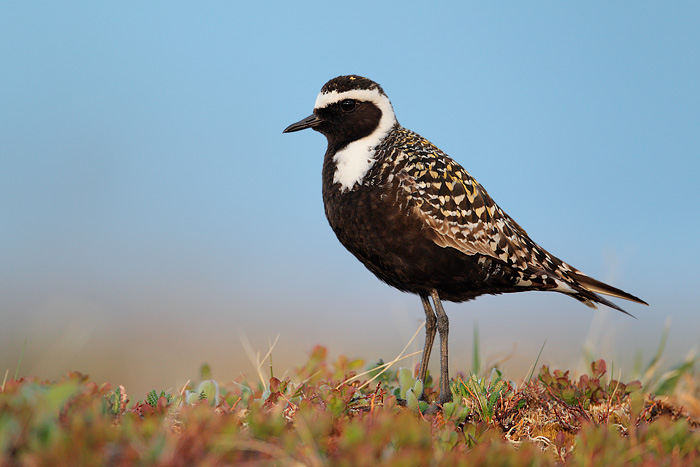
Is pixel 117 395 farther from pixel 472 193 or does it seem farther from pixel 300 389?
pixel 472 193

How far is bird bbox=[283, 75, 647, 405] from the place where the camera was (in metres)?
5.58

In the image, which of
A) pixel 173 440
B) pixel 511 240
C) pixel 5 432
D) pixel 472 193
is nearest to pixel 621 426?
pixel 511 240

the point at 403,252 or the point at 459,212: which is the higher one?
the point at 459,212

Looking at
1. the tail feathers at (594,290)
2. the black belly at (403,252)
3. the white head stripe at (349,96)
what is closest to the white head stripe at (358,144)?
the white head stripe at (349,96)

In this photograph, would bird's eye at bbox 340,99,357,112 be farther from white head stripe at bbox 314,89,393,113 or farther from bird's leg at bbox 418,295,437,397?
bird's leg at bbox 418,295,437,397

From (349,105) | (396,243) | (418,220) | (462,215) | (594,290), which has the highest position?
(349,105)

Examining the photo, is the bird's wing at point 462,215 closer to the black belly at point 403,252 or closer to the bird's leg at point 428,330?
the black belly at point 403,252

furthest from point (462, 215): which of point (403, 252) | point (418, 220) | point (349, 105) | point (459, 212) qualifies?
point (349, 105)

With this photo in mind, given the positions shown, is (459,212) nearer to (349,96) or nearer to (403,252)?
(403,252)

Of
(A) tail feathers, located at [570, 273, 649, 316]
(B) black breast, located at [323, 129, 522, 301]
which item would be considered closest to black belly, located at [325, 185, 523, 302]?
(B) black breast, located at [323, 129, 522, 301]

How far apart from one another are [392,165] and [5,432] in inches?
156

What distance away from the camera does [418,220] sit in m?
5.55

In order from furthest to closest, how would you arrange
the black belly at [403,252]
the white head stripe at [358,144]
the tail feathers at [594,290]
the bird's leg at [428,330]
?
the tail feathers at [594,290]
the bird's leg at [428,330]
the white head stripe at [358,144]
the black belly at [403,252]

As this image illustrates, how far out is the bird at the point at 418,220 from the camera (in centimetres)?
558
